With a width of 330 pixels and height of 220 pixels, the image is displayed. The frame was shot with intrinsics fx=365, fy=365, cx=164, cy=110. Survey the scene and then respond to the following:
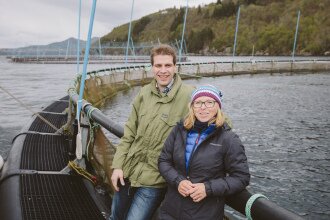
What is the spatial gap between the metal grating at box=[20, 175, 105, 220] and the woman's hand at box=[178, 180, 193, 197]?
2215 mm

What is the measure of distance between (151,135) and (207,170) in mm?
693

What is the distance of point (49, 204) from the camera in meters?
4.60

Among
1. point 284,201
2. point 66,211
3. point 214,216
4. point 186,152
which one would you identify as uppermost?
point 186,152

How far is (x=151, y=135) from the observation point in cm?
300

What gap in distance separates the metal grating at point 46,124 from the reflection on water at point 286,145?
169 inches

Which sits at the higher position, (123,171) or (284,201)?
(123,171)

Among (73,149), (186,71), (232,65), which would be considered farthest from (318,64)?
(73,149)

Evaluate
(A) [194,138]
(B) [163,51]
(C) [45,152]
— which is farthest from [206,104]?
(C) [45,152]

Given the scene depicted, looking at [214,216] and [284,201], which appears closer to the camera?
[214,216]

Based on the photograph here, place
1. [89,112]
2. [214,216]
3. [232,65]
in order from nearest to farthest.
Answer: [214,216] → [89,112] → [232,65]

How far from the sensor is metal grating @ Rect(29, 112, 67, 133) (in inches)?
342

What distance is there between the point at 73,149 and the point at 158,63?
2974mm

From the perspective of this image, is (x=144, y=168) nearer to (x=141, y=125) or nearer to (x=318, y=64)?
(x=141, y=125)

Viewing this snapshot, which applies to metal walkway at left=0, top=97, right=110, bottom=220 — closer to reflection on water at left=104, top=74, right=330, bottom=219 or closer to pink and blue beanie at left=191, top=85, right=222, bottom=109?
pink and blue beanie at left=191, top=85, right=222, bottom=109
